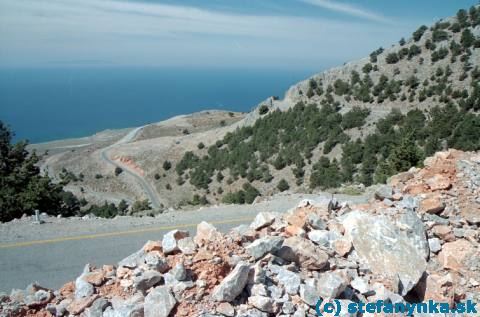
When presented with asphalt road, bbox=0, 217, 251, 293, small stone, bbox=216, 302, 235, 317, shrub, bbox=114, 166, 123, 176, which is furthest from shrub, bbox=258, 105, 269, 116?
small stone, bbox=216, 302, 235, 317

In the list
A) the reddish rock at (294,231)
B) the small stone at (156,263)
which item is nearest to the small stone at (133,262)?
the small stone at (156,263)

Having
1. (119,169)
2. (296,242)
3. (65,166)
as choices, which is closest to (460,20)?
(119,169)

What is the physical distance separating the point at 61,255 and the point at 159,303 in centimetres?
540

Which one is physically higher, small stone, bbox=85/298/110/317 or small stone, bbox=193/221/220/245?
small stone, bbox=193/221/220/245

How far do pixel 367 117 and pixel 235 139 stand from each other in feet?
50.7

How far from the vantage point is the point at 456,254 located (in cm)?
759

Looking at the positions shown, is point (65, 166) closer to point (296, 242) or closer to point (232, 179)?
point (232, 179)

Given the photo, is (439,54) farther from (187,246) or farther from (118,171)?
(187,246)

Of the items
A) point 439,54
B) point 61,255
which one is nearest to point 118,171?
point 439,54

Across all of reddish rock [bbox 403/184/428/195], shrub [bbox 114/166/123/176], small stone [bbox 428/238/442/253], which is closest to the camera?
small stone [bbox 428/238/442/253]

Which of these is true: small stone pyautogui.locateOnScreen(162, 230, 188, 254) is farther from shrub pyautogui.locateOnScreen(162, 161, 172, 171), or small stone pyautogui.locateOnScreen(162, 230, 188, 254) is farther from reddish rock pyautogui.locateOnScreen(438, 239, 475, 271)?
shrub pyautogui.locateOnScreen(162, 161, 172, 171)

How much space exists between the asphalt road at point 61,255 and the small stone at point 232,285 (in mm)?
4259

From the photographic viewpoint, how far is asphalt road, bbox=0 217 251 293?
8532 millimetres

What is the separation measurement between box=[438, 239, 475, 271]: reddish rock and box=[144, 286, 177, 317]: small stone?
16.9ft
